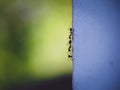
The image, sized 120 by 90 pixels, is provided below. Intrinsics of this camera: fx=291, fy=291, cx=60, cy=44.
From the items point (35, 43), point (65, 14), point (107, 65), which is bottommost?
point (107, 65)

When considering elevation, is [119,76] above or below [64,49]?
below

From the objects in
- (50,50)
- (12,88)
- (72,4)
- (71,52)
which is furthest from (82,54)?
(12,88)

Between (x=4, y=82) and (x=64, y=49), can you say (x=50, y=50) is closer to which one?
(x=64, y=49)
